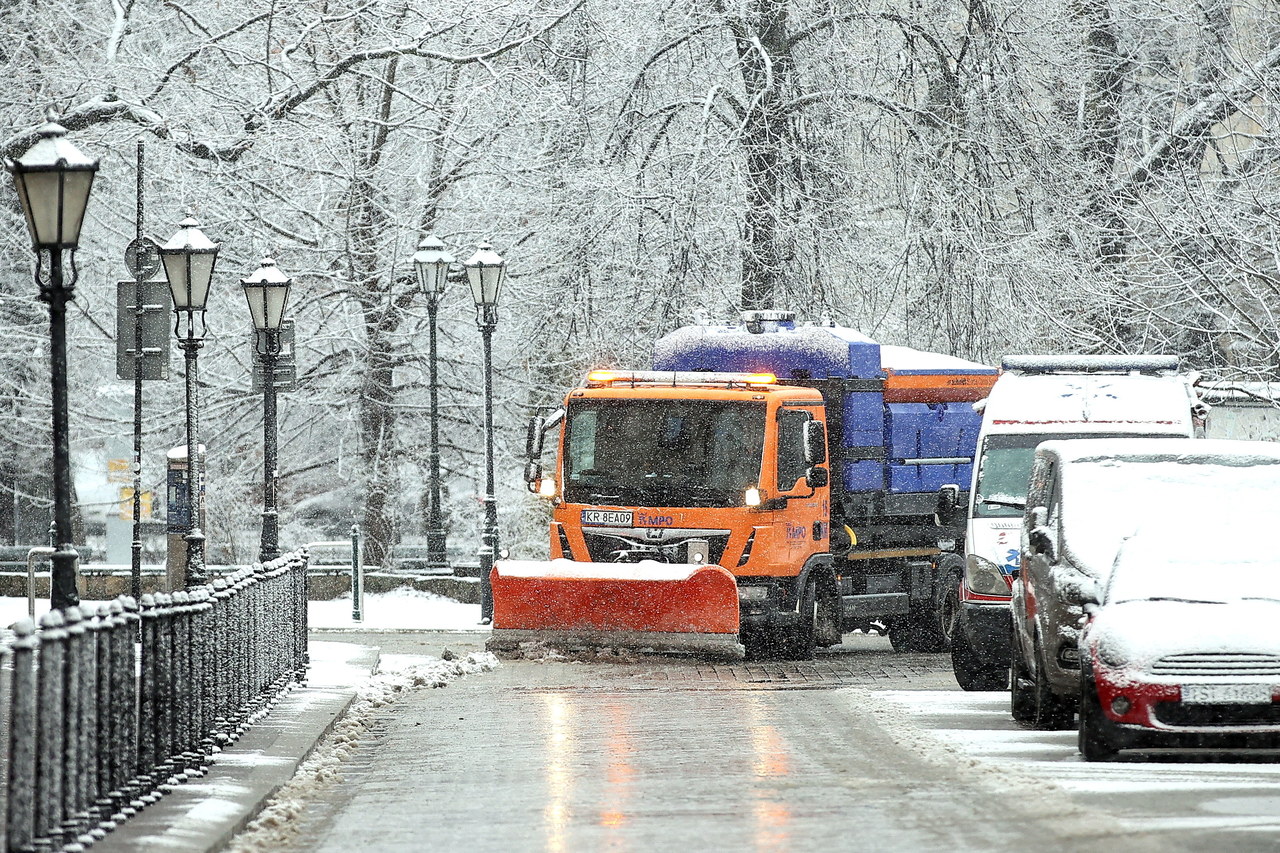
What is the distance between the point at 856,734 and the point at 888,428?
9077 mm

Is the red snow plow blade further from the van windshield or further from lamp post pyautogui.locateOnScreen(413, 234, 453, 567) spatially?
lamp post pyautogui.locateOnScreen(413, 234, 453, 567)

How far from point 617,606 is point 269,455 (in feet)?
14.3

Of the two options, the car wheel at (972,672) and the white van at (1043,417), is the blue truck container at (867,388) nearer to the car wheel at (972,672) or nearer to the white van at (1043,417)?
the white van at (1043,417)

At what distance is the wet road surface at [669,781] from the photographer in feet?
31.3

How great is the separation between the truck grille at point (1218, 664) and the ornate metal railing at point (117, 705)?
516 cm

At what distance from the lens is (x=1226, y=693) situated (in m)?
11.6

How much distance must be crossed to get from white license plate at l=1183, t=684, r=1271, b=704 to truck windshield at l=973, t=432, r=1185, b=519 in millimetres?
6629

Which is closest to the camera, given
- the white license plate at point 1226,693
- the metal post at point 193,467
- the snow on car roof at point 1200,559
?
the white license plate at point 1226,693

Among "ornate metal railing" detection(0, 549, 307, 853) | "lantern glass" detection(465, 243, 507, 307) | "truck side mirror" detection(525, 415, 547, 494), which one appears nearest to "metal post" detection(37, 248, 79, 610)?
"ornate metal railing" detection(0, 549, 307, 853)

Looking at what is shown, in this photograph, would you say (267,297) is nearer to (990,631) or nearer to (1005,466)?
(1005,466)

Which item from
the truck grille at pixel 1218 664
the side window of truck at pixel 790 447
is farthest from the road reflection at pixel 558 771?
the side window of truck at pixel 790 447

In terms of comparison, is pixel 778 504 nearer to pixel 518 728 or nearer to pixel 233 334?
pixel 518 728

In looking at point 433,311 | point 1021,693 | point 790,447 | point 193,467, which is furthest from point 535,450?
point 433,311

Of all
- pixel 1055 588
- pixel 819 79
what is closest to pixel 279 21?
pixel 819 79
